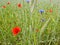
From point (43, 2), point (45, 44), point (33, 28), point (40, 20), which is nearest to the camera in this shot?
point (33, 28)

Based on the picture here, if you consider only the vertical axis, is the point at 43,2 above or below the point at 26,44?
below

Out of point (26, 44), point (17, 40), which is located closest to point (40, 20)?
point (17, 40)

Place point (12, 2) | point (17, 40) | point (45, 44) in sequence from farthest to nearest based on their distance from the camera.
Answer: point (12, 2) → point (17, 40) → point (45, 44)

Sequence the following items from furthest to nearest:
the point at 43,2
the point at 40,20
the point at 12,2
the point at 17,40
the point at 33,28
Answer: the point at 43,2, the point at 12,2, the point at 40,20, the point at 17,40, the point at 33,28

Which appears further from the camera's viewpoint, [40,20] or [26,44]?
[40,20]

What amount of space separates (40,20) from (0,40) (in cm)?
37

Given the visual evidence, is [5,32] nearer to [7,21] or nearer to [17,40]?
[17,40]

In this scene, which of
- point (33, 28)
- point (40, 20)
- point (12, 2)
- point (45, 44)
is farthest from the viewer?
point (12, 2)

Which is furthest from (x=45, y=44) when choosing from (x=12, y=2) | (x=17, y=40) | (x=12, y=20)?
(x=12, y=2)

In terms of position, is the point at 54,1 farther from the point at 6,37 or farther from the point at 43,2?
the point at 6,37

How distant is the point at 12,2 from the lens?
236 centimetres

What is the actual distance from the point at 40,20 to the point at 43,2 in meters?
1.11

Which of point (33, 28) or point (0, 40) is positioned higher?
point (33, 28)

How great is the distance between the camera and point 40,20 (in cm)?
149
